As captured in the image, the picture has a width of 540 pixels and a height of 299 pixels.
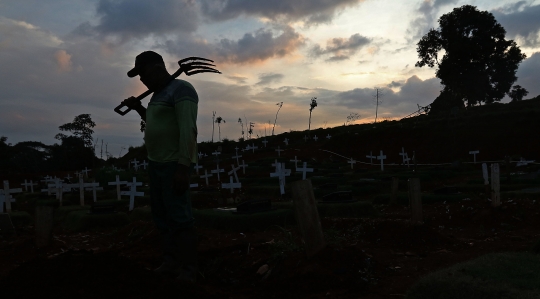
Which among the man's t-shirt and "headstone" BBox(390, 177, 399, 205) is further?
"headstone" BBox(390, 177, 399, 205)

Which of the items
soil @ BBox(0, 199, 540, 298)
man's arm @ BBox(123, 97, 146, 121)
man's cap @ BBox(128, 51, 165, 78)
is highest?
man's cap @ BBox(128, 51, 165, 78)

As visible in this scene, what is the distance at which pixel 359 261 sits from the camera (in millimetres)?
5816

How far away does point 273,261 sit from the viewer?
6.04 m

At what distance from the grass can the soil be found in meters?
0.62

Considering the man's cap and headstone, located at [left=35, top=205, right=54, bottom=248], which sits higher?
the man's cap

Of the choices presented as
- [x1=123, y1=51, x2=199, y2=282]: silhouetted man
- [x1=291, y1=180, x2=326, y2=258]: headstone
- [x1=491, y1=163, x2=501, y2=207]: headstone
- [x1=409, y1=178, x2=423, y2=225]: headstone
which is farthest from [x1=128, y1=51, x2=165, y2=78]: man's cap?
[x1=491, y1=163, x2=501, y2=207]: headstone

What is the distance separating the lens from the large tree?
50159 mm

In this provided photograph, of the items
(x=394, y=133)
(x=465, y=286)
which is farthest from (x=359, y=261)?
(x=394, y=133)

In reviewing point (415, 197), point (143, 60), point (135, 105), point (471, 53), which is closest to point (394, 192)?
point (415, 197)

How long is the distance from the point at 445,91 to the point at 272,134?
20.1 m

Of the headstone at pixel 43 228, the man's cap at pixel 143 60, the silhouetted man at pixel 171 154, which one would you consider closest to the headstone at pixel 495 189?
the silhouetted man at pixel 171 154

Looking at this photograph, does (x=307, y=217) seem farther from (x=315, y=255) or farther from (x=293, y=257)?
(x=293, y=257)

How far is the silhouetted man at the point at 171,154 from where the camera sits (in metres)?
4.96

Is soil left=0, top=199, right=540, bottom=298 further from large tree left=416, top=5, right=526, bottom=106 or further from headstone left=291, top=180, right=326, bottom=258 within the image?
large tree left=416, top=5, right=526, bottom=106
